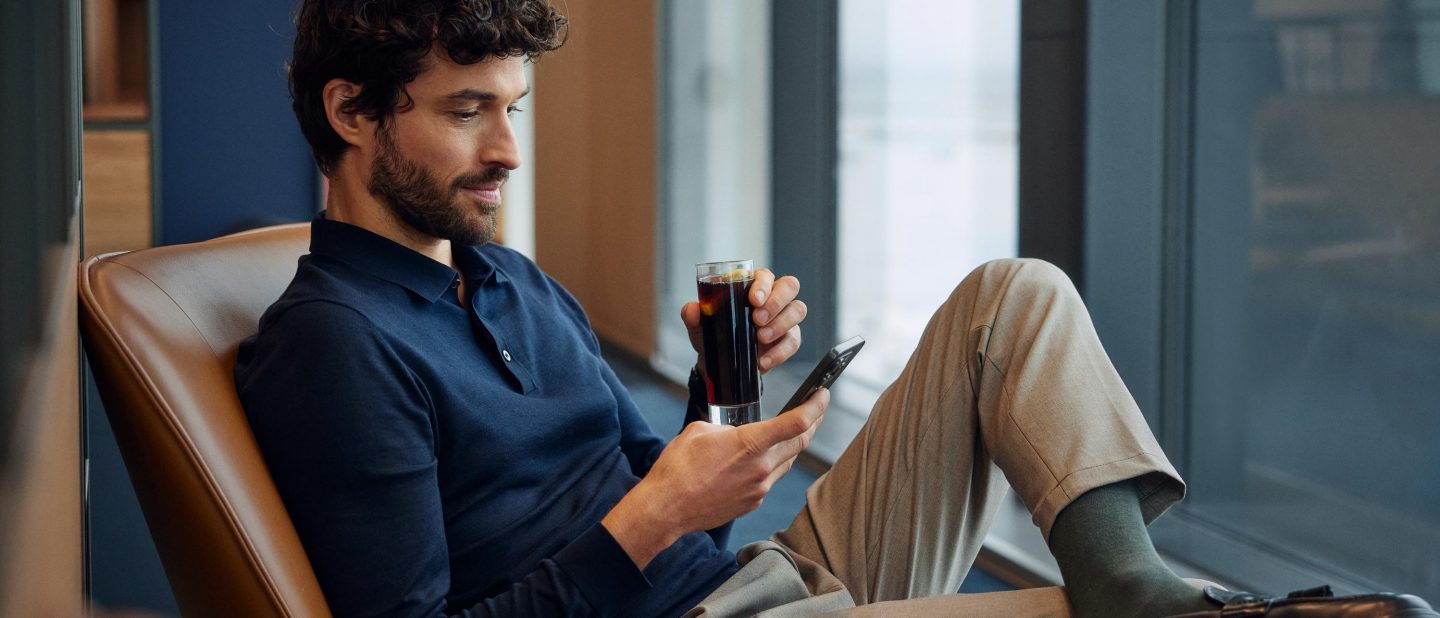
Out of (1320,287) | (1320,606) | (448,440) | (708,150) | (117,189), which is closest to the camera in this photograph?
(1320,606)

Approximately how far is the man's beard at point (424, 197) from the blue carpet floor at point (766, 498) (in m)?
1.56

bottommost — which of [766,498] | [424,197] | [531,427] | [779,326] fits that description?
[766,498]

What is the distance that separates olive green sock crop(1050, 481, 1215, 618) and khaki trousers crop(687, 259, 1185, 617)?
20mm

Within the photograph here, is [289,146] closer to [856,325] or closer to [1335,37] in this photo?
[856,325]

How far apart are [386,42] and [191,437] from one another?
18.0 inches

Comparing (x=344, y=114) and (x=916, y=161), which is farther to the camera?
(x=916, y=161)

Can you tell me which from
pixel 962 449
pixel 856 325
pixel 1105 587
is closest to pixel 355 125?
pixel 962 449

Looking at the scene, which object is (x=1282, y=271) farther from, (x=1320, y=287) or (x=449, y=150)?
(x=449, y=150)

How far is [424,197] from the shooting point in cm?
147

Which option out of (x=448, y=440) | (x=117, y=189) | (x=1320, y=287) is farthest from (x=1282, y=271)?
(x=117, y=189)

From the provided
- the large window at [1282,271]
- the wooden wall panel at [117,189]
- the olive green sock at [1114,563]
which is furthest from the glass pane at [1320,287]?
the wooden wall panel at [117,189]

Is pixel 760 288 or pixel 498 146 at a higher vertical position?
pixel 498 146

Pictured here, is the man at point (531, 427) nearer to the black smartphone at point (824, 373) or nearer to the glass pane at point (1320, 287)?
the black smartphone at point (824, 373)

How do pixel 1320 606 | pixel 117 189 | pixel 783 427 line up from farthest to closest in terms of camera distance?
1. pixel 117 189
2. pixel 783 427
3. pixel 1320 606
